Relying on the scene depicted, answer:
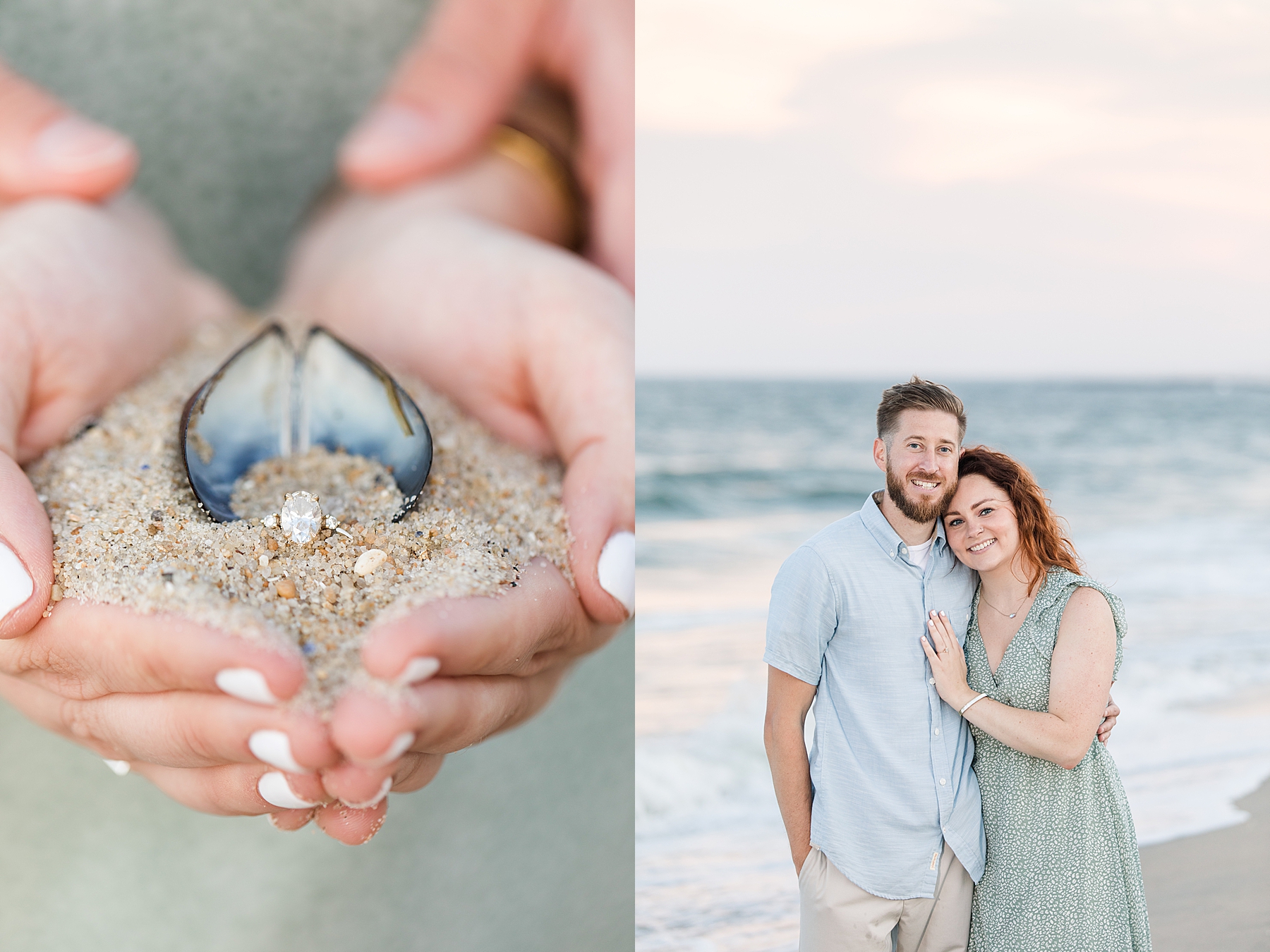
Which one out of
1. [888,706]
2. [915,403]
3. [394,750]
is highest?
[915,403]

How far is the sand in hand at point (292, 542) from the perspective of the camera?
45cm

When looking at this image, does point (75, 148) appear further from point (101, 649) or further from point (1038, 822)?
point (1038, 822)

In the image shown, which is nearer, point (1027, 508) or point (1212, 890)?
point (1027, 508)

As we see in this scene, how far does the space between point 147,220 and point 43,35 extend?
247mm

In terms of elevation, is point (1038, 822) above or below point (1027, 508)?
below

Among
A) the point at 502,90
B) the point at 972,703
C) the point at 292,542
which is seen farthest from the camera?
the point at 502,90

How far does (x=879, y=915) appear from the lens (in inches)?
Result: 25.0

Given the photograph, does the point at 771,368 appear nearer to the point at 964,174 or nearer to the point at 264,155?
the point at 964,174

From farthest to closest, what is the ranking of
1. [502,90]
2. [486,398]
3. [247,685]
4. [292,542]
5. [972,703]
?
1. [502,90]
2. [486,398]
3. [972,703]
4. [292,542]
5. [247,685]

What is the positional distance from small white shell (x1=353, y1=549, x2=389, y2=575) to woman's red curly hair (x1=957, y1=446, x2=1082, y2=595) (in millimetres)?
394

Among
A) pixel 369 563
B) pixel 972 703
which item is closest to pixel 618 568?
pixel 369 563

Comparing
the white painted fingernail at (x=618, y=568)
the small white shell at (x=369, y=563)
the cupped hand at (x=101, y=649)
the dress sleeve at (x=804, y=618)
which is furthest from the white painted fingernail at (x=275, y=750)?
the dress sleeve at (x=804, y=618)

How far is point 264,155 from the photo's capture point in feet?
3.61

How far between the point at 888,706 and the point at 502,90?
0.75 m
